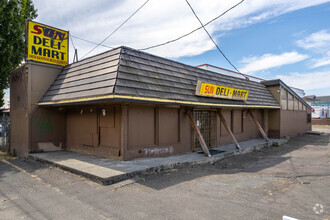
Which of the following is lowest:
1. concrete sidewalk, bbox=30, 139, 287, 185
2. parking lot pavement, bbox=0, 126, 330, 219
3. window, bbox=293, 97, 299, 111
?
parking lot pavement, bbox=0, 126, 330, 219

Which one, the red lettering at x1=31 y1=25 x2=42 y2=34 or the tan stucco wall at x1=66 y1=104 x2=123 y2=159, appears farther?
the red lettering at x1=31 y1=25 x2=42 y2=34

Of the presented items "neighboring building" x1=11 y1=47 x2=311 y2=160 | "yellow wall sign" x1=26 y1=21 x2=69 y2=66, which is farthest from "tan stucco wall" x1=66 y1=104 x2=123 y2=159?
"yellow wall sign" x1=26 y1=21 x2=69 y2=66

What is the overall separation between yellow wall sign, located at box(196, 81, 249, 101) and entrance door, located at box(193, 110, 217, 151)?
4.10 feet

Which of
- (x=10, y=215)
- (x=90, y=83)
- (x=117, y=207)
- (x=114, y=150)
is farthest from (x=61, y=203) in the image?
(x=90, y=83)

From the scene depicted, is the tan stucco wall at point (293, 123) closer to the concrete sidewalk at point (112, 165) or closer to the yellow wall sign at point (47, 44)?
the concrete sidewalk at point (112, 165)

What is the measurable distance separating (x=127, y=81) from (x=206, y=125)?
6.16m

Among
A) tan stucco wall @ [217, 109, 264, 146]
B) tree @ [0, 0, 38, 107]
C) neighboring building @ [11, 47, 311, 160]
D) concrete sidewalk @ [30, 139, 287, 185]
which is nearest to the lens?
concrete sidewalk @ [30, 139, 287, 185]

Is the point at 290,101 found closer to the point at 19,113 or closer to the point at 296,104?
the point at 296,104

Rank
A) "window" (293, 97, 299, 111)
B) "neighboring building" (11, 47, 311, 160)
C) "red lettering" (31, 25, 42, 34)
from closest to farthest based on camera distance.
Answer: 1. "neighboring building" (11, 47, 311, 160)
2. "red lettering" (31, 25, 42, 34)
3. "window" (293, 97, 299, 111)

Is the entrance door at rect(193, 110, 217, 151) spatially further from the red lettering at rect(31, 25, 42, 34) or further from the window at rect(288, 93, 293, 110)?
the window at rect(288, 93, 293, 110)

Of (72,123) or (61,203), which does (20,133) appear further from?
(61,203)

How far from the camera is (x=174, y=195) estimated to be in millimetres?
5469

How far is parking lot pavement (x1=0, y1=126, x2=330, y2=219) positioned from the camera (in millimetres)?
4477

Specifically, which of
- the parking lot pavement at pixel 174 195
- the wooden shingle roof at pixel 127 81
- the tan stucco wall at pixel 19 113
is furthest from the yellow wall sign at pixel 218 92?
the tan stucco wall at pixel 19 113
